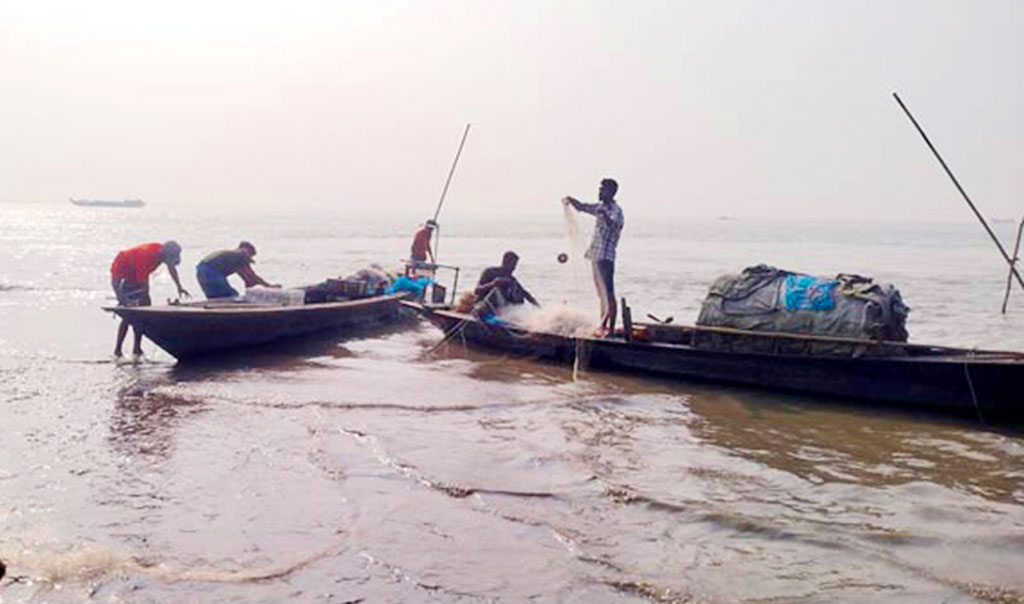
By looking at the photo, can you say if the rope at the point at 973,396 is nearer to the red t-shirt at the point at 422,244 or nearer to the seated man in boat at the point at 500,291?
the seated man in boat at the point at 500,291

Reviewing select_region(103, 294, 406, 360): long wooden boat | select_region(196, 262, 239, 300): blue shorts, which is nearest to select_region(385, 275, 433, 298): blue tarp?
select_region(103, 294, 406, 360): long wooden boat

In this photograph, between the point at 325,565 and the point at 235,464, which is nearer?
the point at 325,565

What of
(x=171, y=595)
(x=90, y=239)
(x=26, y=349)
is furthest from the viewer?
(x=90, y=239)

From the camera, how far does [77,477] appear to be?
6.32 meters

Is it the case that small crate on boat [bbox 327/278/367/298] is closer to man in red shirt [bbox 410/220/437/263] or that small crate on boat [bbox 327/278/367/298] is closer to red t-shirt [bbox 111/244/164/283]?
man in red shirt [bbox 410/220/437/263]

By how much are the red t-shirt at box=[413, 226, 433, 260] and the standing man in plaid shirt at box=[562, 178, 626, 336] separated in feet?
22.7

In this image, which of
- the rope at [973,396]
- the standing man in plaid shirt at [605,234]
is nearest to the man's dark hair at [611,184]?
the standing man in plaid shirt at [605,234]

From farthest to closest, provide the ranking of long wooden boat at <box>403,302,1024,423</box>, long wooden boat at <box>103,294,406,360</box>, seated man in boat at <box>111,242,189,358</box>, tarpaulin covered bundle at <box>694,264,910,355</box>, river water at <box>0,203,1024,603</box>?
seated man in boat at <box>111,242,189,358</box>, long wooden boat at <box>103,294,406,360</box>, tarpaulin covered bundle at <box>694,264,910,355</box>, long wooden boat at <box>403,302,1024,423</box>, river water at <box>0,203,1024,603</box>

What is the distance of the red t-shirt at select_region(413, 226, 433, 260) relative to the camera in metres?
17.6

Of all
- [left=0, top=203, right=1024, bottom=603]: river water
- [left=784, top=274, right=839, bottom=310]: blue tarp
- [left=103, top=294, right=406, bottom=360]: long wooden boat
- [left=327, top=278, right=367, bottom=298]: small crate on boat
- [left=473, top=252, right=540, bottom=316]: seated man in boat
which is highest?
[left=784, top=274, right=839, bottom=310]: blue tarp

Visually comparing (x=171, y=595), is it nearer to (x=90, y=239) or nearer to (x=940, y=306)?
(x=940, y=306)

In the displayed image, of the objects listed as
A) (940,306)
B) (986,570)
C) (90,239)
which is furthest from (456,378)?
(90,239)

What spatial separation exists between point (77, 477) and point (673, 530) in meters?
4.05

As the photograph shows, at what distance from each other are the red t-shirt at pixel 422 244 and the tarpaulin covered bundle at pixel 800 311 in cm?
826
